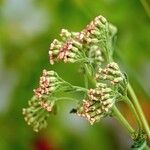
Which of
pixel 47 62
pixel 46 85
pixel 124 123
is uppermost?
pixel 47 62

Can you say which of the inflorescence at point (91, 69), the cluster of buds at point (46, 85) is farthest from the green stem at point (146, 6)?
the cluster of buds at point (46, 85)

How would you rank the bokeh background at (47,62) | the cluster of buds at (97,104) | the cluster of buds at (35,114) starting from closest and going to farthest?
the cluster of buds at (97,104)
the cluster of buds at (35,114)
the bokeh background at (47,62)

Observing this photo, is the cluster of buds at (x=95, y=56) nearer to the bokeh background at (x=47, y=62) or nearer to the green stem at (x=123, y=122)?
the green stem at (x=123, y=122)

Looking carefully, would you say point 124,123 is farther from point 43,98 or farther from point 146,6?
point 146,6

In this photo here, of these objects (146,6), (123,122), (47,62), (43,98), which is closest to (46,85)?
(43,98)

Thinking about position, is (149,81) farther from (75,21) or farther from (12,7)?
(12,7)

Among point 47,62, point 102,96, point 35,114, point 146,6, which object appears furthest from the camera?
point 47,62
